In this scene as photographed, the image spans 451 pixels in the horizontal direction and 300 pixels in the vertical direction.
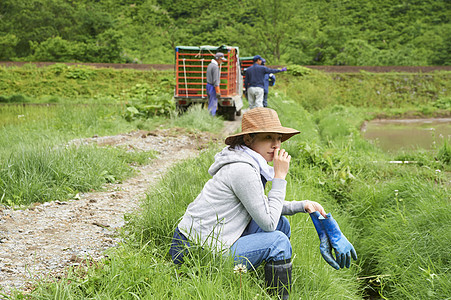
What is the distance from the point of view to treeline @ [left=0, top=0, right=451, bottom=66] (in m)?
34.9

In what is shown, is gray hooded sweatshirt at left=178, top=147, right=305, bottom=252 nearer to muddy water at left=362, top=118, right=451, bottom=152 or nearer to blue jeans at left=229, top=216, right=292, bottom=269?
blue jeans at left=229, top=216, right=292, bottom=269

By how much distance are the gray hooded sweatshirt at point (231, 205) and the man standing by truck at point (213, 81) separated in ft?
32.7

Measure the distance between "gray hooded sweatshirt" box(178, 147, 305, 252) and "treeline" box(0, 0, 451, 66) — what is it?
106 ft

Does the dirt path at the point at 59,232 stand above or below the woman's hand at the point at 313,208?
below

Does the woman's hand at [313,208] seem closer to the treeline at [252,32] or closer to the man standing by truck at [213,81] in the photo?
the man standing by truck at [213,81]

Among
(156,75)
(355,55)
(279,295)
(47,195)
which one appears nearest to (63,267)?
(279,295)

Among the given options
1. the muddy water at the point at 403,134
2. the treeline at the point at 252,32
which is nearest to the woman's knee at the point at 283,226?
the muddy water at the point at 403,134

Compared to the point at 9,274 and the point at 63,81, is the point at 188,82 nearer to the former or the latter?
the point at 9,274

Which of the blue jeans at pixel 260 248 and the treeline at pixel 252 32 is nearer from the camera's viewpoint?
the blue jeans at pixel 260 248

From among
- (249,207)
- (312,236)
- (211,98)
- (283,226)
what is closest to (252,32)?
(211,98)

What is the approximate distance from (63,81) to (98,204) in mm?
22986

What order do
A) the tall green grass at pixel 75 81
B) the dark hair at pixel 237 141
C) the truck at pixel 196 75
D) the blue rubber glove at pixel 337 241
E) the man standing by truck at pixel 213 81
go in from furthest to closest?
the tall green grass at pixel 75 81 → the truck at pixel 196 75 → the man standing by truck at pixel 213 81 → the dark hair at pixel 237 141 → the blue rubber glove at pixel 337 241

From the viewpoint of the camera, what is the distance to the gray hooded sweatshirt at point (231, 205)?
275 centimetres

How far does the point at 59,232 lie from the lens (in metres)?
4.23
